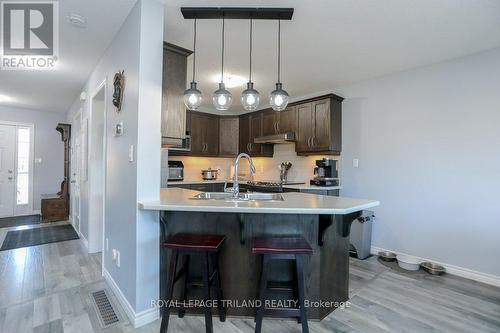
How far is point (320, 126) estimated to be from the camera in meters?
3.99

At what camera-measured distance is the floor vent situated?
6.46ft

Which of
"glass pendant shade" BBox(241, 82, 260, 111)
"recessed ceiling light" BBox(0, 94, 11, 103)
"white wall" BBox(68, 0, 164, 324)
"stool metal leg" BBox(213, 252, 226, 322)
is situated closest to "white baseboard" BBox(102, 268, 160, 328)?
"white wall" BBox(68, 0, 164, 324)

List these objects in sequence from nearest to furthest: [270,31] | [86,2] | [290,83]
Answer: [86,2] → [270,31] → [290,83]

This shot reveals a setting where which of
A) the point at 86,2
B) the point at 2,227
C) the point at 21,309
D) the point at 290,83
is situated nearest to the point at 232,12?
the point at 86,2

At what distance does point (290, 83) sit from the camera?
13.2 feet

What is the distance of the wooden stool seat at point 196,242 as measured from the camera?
5.55ft

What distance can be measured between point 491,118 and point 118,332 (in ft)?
13.6

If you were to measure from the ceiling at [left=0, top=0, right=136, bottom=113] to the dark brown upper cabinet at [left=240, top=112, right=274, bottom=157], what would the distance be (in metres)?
2.89

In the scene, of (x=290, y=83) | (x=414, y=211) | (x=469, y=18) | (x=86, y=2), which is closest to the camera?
(x=86, y=2)

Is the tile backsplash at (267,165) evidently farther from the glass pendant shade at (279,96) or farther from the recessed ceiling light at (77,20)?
the recessed ceiling light at (77,20)

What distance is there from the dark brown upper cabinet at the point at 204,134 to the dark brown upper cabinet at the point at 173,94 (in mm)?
2755

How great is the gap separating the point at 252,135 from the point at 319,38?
277 centimetres

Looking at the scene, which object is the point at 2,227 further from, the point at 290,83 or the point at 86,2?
the point at 290,83

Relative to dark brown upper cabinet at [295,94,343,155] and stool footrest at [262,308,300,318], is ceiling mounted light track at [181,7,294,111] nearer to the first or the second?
stool footrest at [262,308,300,318]
